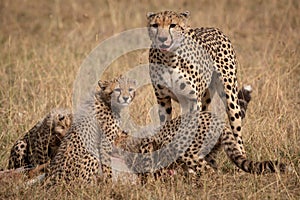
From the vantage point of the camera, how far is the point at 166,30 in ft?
16.6

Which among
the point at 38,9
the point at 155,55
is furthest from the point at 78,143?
the point at 38,9

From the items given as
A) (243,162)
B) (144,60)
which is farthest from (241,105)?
(144,60)

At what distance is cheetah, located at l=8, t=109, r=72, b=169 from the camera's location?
492cm

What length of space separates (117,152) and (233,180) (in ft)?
2.97

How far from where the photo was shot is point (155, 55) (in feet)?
17.1

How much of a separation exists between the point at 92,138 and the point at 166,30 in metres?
0.94

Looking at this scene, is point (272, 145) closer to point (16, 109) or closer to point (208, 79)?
point (208, 79)

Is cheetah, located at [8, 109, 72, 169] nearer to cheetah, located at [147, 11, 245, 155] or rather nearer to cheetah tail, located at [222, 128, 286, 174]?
cheetah, located at [147, 11, 245, 155]

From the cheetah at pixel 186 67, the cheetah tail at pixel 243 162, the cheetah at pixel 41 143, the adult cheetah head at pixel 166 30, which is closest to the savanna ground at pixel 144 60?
the cheetah tail at pixel 243 162

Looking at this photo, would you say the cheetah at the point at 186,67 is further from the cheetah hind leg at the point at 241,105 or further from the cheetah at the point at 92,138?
the cheetah at the point at 92,138

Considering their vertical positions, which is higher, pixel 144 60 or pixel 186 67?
pixel 144 60

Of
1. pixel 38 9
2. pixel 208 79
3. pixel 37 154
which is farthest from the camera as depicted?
pixel 38 9

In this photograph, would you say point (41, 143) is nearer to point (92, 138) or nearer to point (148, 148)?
point (92, 138)

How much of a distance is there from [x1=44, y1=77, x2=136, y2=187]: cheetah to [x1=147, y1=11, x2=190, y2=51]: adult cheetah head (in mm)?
364
